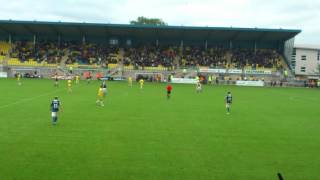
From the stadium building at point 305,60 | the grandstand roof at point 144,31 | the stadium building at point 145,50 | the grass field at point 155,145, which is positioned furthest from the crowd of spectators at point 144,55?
the grass field at point 155,145

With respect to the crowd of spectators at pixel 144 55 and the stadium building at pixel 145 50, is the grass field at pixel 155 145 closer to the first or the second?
the stadium building at pixel 145 50

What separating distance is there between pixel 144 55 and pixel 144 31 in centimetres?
538

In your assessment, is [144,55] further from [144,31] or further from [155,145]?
[155,145]

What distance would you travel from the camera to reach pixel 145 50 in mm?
81250

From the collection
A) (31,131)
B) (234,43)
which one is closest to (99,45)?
(234,43)

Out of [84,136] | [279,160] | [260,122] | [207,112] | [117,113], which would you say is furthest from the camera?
[207,112]

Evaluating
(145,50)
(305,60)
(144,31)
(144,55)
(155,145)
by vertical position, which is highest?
(144,31)

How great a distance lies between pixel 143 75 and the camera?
73.5m

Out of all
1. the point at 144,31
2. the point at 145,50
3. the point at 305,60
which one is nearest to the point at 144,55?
the point at 145,50

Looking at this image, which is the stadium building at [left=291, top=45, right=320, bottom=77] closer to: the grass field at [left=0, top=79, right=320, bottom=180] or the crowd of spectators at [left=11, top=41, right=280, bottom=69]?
the crowd of spectators at [left=11, top=41, right=280, bottom=69]

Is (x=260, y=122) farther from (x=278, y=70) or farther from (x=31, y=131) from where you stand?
(x=278, y=70)

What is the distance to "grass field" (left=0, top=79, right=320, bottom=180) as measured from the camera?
12070 millimetres

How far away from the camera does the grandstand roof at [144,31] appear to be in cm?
7262

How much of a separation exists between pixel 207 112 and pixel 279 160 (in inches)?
538
